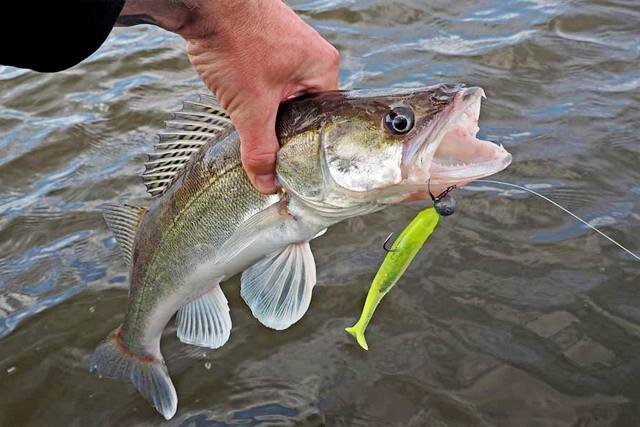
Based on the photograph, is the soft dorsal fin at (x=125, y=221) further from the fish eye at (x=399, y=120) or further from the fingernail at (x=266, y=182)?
the fish eye at (x=399, y=120)

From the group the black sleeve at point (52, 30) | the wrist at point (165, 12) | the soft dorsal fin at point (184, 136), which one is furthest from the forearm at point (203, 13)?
the soft dorsal fin at point (184, 136)

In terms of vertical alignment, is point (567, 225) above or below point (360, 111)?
below

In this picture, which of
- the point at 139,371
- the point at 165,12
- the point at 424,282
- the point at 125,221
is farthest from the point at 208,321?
the point at 165,12

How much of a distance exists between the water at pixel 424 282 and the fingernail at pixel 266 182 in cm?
107

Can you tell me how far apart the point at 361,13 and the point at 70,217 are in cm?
314

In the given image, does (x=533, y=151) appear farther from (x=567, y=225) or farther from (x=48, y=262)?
(x=48, y=262)

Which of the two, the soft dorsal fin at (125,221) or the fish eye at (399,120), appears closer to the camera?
the fish eye at (399,120)

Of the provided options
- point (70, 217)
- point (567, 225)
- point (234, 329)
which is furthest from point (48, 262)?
point (567, 225)

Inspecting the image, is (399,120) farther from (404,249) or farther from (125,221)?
(125,221)

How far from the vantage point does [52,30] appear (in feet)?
5.99

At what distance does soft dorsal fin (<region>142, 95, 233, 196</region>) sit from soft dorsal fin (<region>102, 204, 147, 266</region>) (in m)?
0.24

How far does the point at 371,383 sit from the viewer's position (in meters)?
2.94

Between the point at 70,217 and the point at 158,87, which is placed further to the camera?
the point at 158,87

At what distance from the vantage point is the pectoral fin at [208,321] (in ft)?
9.31
